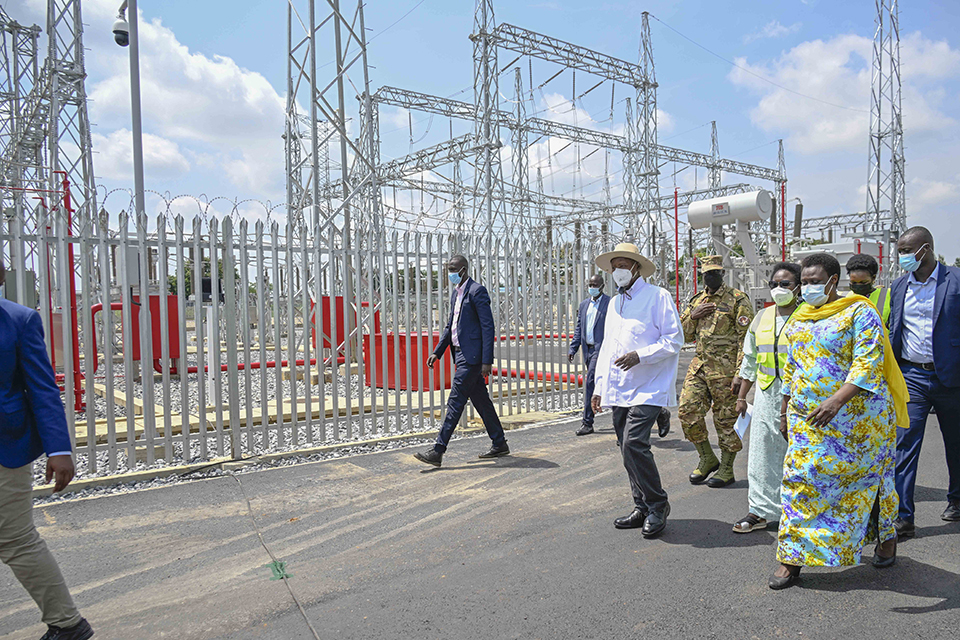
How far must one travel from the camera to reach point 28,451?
9.07 feet

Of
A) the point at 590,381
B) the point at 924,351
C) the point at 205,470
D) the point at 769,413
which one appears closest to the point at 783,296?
the point at 769,413

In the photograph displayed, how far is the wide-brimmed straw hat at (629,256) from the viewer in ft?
14.3

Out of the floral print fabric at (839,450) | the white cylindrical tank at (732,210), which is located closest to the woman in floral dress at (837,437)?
the floral print fabric at (839,450)

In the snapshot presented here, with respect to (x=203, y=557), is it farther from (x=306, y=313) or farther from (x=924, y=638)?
(x=924, y=638)

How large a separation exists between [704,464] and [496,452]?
6.29 feet

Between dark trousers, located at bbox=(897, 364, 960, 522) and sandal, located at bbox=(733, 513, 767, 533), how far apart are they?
33.4 inches

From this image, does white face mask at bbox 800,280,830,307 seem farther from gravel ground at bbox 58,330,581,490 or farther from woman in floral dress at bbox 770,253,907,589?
gravel ground at bbox 58,330,581,490

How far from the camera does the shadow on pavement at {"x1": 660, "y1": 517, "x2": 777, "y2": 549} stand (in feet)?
13.1

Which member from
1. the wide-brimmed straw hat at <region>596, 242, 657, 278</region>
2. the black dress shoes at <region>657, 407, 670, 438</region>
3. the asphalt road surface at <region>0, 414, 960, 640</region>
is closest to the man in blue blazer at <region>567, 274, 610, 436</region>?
the black dress shoes at <region>657, 407, 670, 438</region>

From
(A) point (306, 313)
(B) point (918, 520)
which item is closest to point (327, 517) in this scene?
(A) point (306, 313)

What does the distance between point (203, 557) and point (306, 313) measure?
2.45m

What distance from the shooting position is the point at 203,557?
3.96 meters

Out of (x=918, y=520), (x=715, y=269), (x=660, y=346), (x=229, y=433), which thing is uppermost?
(x=715, y=269)

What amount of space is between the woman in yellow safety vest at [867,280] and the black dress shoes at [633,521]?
2.15m
